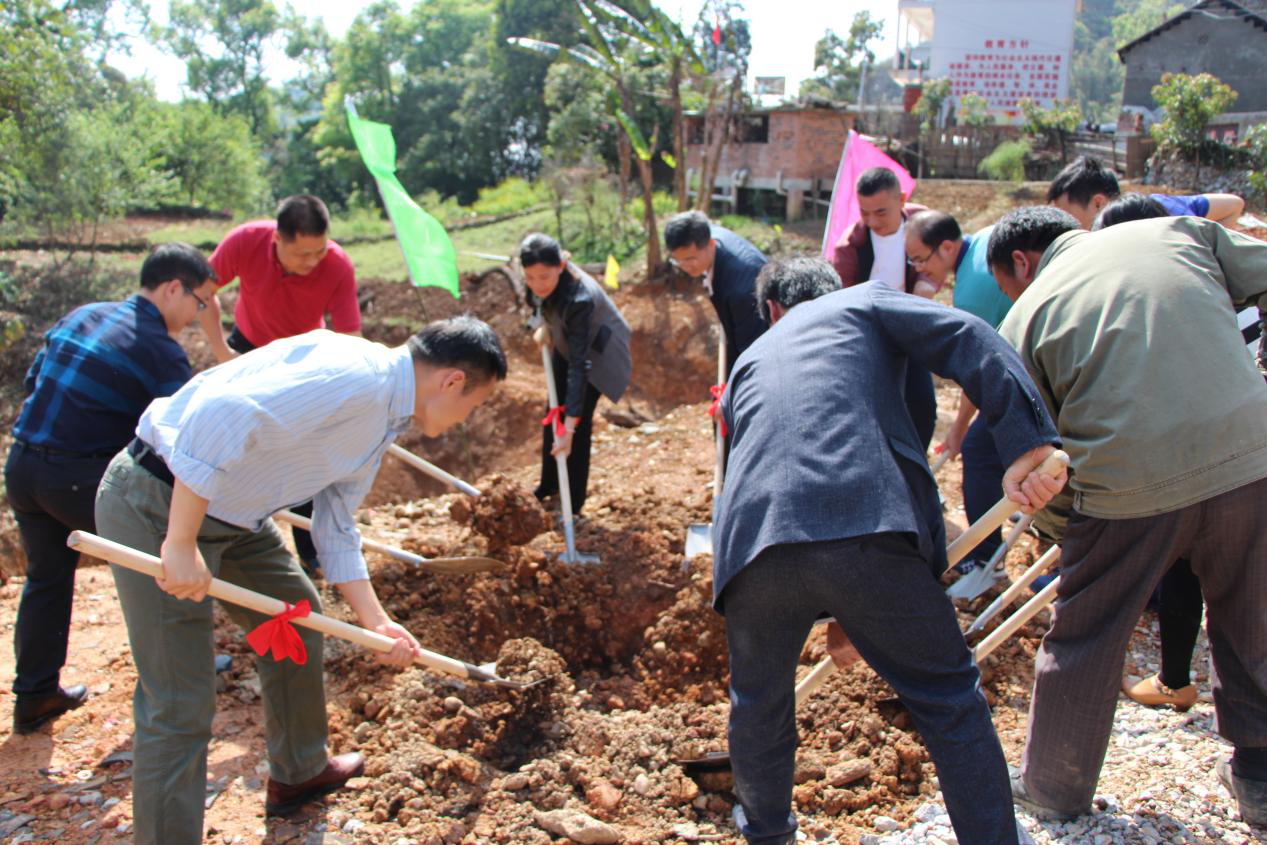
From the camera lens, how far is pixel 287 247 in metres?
4.06

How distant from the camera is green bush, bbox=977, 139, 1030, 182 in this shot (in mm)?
14938

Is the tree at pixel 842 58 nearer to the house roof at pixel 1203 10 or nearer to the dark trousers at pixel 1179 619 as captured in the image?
the house roof at pixel 1203 10

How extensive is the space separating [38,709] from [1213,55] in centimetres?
2491

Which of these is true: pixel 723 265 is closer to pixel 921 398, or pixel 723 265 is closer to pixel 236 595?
pixel 921 398

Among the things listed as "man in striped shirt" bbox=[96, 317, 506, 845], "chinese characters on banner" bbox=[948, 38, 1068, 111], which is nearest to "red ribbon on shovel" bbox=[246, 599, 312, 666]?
"man in striped shirt" bbox=[96, 317, 506, 845]

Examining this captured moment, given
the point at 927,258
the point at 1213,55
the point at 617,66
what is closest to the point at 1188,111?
the point at 617,66

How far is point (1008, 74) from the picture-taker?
22.4m

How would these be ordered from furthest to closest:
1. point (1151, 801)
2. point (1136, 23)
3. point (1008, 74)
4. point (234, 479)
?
point (1136, 23) → point (1008, 74) → point (1151, 801) → point (234, 479)

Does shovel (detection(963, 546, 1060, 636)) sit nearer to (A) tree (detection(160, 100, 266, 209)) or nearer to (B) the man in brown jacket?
(B) the man in brown jacket

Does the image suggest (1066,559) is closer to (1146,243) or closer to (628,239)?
(1146,243)

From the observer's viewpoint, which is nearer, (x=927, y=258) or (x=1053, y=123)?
(x=927, y=258)

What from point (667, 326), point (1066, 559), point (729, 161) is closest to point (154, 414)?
point (1066, 559)

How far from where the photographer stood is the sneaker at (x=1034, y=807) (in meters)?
2.56

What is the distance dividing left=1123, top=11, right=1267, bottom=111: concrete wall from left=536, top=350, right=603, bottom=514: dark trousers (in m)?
20.5
